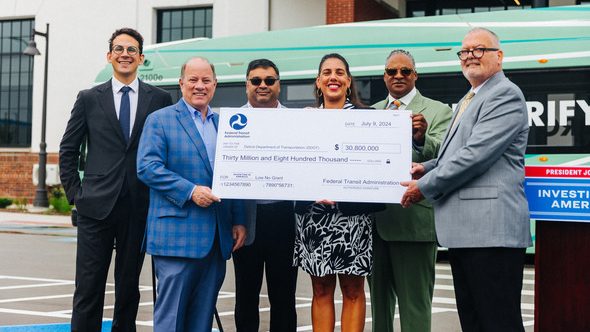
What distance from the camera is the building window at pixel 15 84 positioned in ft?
97.0

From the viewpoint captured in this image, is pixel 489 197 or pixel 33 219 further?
pixel 33 219

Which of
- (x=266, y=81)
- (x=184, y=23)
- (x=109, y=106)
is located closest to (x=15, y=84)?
(x=184, y=23)

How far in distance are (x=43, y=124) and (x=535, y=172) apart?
23.5 m

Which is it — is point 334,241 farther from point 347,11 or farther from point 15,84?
point 15,84

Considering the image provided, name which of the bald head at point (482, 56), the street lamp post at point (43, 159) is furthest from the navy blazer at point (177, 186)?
the street lamp post at point (43, 159)

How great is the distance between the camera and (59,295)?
33.5 feet

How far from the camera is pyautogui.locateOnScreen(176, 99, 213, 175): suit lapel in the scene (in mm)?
5316

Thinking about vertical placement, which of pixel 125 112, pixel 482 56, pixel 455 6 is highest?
pixel 455 6

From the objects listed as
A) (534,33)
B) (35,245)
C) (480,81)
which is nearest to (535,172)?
(480,81)

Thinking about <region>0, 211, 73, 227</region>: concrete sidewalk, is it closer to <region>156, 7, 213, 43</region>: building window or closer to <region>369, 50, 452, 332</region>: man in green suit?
<region>156, 7, 213, 43</region>: building window

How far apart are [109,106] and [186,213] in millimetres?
1290

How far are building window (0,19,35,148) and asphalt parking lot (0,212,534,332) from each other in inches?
503

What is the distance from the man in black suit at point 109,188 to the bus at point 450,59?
8.47 meters

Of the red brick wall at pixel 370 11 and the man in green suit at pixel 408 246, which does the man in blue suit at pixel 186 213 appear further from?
the red brick wall at pixel 370 11
